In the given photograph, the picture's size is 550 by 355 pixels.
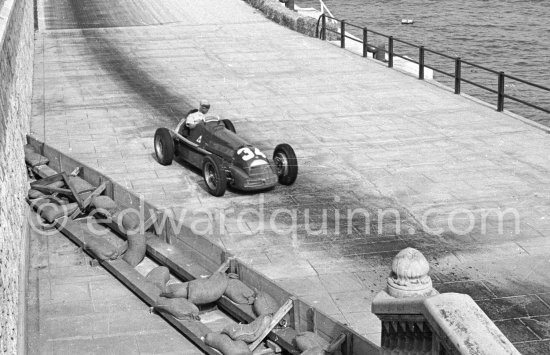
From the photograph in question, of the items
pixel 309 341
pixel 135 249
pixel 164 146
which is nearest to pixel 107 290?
pixel 135 249

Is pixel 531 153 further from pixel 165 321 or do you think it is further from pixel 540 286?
pixel 165 321

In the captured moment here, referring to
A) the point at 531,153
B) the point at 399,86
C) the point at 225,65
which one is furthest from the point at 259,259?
the point at 225,65

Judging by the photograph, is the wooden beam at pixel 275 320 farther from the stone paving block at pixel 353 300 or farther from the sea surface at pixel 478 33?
the sea surface at pixel 478 33

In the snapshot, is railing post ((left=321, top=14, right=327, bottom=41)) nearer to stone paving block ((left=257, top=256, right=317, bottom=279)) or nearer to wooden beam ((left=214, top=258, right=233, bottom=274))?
stone paving block ((left=257, top=256, right=317, bottom=279))

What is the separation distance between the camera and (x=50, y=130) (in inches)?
776

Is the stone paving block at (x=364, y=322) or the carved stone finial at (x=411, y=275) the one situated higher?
the carved stone finial at (x=411, y=275)

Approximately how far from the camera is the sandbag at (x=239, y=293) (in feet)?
36.4

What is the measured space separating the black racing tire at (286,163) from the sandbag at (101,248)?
11.3 ft

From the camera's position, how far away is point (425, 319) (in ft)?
22.3

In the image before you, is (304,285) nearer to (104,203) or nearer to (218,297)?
(218,297)

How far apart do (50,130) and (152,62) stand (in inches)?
315

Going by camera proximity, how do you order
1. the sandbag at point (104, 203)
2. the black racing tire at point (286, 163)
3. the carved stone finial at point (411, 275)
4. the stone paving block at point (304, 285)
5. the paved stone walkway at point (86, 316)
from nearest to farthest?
the carved stone finial at point (411, 275) < the paved stone walkway at point (86, 316) < the stone paving block at point (304, 285) < the sandbag at point (104, 203) < the black racing tire at point (286, 163)

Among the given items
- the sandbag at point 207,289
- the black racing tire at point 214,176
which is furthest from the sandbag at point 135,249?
the black racing tire at point 214,176

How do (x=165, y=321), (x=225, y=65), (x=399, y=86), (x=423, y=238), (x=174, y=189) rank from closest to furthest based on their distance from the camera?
(x=165, y=321) → (x=423, y=238) → (x=174, y=189) → (x=399, y=86) → (x=225, y=65)
